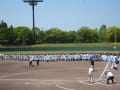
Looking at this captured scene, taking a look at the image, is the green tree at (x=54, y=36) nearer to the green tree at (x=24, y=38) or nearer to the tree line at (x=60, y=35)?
the tree line at (x=60, y=35)

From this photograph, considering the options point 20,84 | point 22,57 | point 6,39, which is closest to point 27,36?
point 6,39

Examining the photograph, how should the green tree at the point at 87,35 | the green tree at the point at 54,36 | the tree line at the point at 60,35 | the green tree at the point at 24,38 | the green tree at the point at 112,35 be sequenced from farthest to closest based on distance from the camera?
1. the green tree at the point at 87,35
2. the green tree at the point at 54,36
3. the green tree at the point at 112,35
4. the tree line at the point at 60,35
5. the green tree at the point at 24,38

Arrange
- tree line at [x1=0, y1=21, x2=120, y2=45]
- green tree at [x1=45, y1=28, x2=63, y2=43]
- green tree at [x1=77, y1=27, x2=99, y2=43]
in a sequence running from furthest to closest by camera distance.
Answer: green tree at [x1=77, y1=27, x2=99, y2=43]
green tree at [x1=45, y1=28, x2=63, y2=43]
tree line at [x1=0, y1=21, x2=120, y2=45]

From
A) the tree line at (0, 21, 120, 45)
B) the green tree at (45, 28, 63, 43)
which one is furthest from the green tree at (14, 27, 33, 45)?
the green tree at (45, 28, 63, 43)

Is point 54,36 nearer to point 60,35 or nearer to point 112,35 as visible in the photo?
point 60,35

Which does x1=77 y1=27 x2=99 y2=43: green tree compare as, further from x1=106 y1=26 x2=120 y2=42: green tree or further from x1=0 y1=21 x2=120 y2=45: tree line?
x1=106 y1=26 x2=120 y2=42: green tree

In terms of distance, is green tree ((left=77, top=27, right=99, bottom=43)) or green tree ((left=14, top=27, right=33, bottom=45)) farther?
green tree ((left=77, top=27, right=99, bottom=43))

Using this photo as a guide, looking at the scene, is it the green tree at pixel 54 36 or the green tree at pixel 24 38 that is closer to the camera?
the green tree at pixel 24 38

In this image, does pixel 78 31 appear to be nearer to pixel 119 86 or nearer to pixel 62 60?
pixel 62 60

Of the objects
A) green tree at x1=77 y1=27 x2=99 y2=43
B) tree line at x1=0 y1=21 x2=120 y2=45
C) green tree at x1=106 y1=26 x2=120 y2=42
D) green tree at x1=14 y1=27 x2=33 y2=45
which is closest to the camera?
green tree at x1=14 y1=27 x2=33 y2=45

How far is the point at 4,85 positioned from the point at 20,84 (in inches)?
48.5

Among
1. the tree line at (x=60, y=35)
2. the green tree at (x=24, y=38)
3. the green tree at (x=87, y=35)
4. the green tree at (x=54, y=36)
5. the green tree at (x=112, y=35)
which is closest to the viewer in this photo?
the green tree at (x=24, y=38)

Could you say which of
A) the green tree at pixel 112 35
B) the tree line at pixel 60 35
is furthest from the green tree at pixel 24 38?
the green tree at pixel 112 35

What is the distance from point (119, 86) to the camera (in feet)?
79.2
